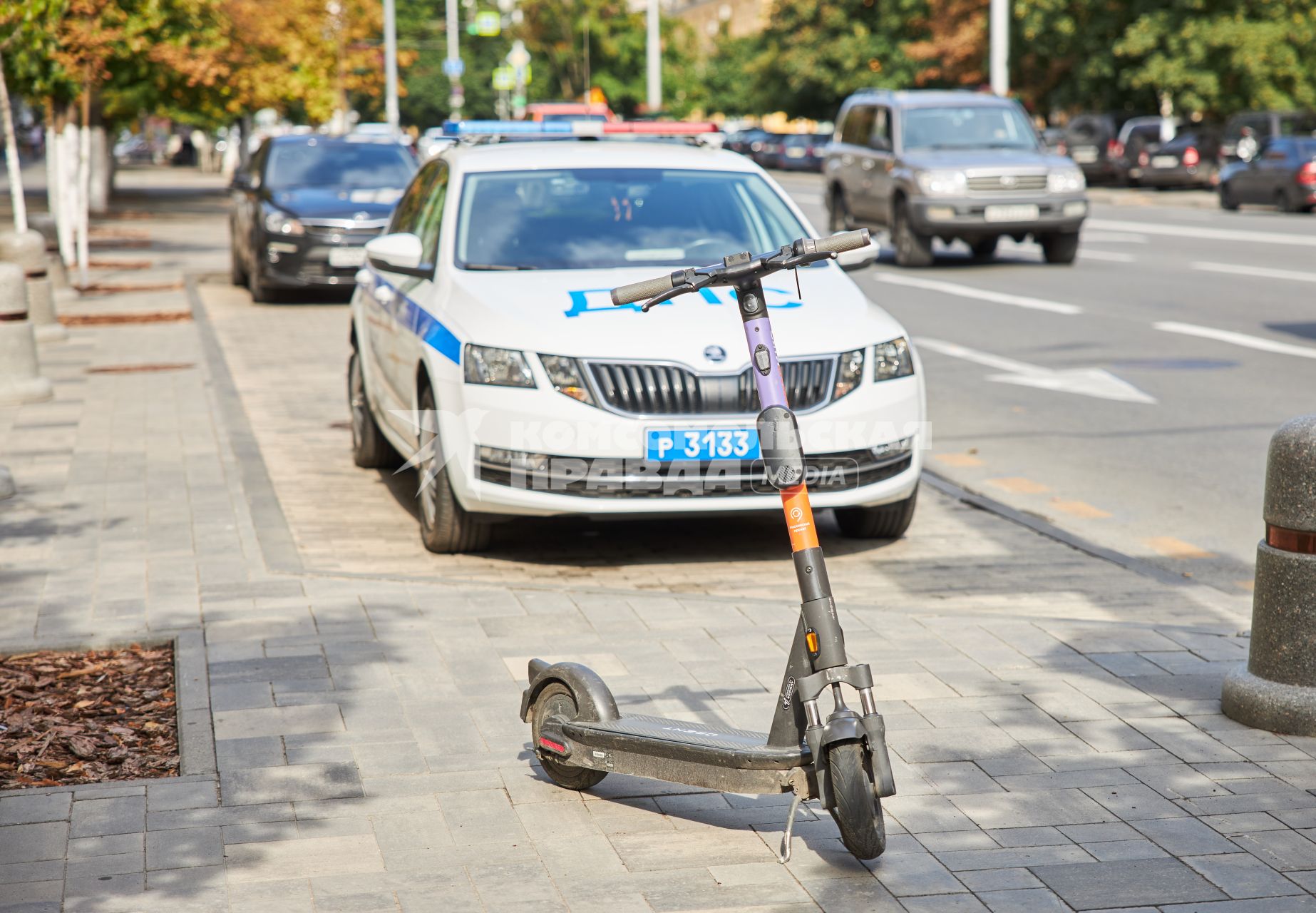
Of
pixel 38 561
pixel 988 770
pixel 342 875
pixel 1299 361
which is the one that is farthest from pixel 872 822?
pixel 1299 361

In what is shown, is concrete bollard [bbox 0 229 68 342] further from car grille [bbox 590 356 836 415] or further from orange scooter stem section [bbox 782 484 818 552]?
orange scooter stem section [bbox 782 484 818 552]

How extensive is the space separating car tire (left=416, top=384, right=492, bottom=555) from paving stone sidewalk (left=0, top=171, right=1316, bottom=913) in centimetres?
9

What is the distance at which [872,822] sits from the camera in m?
3.65

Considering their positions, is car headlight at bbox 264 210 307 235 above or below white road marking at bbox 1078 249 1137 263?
Answer: above

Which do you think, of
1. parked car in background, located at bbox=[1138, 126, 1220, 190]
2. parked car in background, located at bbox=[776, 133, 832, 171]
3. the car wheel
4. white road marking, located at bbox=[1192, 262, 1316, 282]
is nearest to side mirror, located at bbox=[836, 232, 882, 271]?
white road marking, located at bbox=[1192, 262, 1316, 282]

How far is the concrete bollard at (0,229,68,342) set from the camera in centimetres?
1352

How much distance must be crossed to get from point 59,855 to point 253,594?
2352 mm

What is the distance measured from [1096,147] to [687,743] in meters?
41.6

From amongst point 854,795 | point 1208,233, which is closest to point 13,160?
point 854,795

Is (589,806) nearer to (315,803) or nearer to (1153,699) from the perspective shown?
(315,803)

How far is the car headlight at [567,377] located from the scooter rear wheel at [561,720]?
A: 2141 millimetres

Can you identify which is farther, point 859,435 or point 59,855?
point 859,435

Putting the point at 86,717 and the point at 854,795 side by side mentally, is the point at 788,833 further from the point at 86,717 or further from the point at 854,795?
the point at 86,717

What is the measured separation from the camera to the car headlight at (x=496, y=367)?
254 inches
